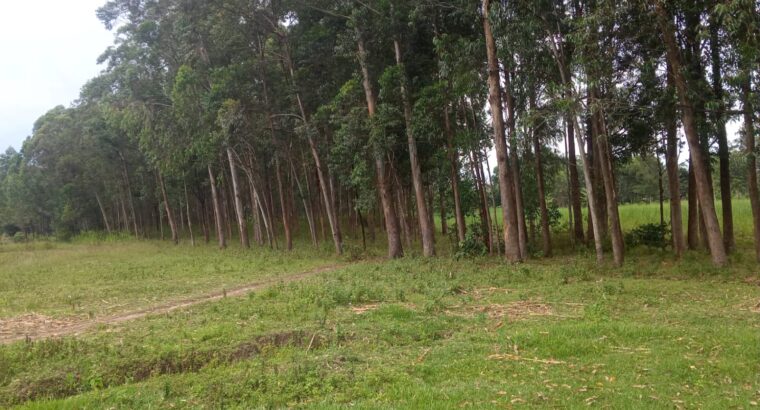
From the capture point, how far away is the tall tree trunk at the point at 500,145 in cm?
1543

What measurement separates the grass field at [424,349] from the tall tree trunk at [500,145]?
134 inches

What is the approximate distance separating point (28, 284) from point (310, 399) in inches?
625

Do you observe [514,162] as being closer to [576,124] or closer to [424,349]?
[576,124]

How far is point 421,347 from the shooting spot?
23.8 feet

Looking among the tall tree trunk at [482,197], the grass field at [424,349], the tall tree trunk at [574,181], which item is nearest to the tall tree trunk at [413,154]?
the tall tree trunk at [482,197]

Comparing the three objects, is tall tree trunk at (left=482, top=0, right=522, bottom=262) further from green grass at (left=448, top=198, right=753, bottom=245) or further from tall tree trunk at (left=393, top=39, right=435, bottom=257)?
green grass at (left=448, top=198, right=753, bottom=245)

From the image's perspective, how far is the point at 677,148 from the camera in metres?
16.4

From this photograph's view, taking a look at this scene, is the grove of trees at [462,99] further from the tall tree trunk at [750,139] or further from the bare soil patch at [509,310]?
the bare soil patch at [509,310]

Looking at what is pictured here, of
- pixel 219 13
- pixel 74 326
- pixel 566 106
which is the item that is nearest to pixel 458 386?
pixel 74 326

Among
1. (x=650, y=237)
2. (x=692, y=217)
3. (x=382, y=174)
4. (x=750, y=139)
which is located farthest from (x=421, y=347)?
(x=650, y=237)

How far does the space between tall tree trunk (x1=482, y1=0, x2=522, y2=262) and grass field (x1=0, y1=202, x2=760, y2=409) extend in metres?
3.42

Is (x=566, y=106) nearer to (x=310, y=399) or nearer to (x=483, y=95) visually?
(x=483, y=95)

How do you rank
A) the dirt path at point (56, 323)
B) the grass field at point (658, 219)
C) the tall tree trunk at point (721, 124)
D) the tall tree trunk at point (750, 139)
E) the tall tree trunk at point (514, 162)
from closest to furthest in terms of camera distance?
the dirt path at point (56, 323) → the tall tree trunk at point (750, 139) → the tall tree trunk at point (721, 124) → the tall tree trunk at point (514, 162) → the grass field at point (658, 219)

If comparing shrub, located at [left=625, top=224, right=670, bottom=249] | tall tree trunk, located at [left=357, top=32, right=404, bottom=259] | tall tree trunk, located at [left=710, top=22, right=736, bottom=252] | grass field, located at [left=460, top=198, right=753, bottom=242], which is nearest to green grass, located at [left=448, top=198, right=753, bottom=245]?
grass field, located at [left=460, top=198, right=753, bottom=242]
